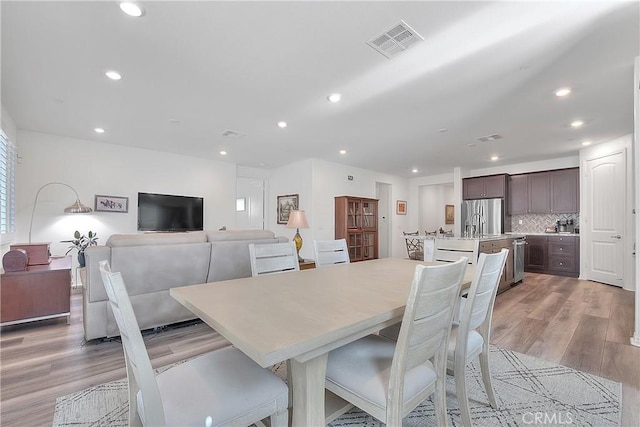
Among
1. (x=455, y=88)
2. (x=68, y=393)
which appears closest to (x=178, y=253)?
(x=68, y=393)

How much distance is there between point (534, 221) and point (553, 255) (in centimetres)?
108

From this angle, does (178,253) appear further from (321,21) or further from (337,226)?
(337,226)

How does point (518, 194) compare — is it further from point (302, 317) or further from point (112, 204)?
point (112, 204)

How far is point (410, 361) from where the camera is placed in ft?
3.46

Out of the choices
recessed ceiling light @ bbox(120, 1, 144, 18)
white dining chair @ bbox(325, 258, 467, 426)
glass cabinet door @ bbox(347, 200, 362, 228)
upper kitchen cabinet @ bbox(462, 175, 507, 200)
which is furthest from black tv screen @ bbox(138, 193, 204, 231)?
upper kitchen cabinet @ bbox(462, 175, 507, 200)

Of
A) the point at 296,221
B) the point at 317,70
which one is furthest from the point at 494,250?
the point at 317,70

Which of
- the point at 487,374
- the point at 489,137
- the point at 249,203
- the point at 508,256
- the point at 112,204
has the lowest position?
the point at 487,374

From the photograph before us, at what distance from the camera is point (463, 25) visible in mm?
1983

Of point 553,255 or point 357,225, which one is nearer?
point 553,255

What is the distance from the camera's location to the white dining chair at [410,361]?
1015mm

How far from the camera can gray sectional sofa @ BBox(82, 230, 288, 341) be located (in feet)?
7.97

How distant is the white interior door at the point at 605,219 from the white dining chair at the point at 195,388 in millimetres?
6198

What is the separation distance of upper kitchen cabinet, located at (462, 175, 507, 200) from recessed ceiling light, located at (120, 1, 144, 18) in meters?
7.32

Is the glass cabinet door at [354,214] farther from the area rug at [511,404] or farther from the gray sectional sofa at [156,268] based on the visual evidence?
the area rug at [511,404]
